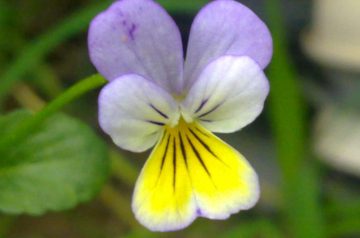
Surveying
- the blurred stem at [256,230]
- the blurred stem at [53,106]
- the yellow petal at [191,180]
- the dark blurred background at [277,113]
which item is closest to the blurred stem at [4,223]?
the dark blurred background at [277,113]

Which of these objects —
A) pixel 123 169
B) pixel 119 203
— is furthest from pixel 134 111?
pixel 119 203

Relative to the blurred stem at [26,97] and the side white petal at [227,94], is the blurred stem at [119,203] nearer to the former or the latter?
the blurred stem at [26,97]

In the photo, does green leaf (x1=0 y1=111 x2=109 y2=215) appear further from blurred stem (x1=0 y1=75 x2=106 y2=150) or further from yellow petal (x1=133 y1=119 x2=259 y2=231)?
yellow petal (x1=133 y1=119 x2=259 y2=231)

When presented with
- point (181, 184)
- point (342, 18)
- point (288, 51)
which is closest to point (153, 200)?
point (181, 184)

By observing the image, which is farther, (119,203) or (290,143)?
(119,203)

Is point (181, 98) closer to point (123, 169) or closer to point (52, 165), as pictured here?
point (52, 165)

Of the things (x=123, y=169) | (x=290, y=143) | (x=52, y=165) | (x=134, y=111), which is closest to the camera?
(x=134, y=111)

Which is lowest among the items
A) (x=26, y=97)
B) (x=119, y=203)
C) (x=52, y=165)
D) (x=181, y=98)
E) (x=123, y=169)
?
(x=119, y=203)
